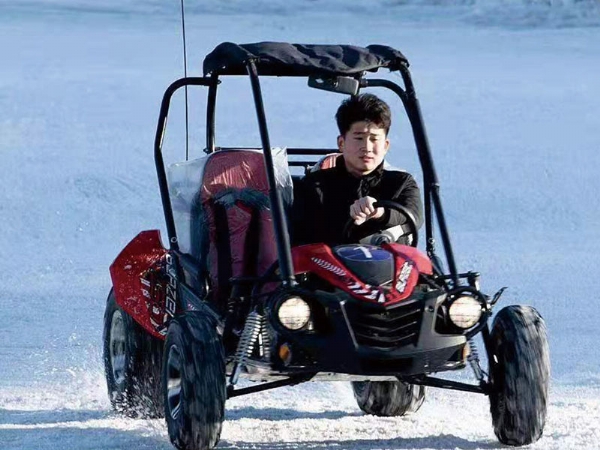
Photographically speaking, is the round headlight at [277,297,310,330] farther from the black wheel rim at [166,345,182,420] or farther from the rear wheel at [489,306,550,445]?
the rear wheel at [489,306,550,445]

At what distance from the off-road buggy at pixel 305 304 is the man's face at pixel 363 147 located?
16 cm

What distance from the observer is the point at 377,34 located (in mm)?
20359

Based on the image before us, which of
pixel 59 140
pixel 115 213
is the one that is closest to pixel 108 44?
pixel 59 140

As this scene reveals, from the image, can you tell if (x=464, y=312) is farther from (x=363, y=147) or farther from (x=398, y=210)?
(x=363, y=147)

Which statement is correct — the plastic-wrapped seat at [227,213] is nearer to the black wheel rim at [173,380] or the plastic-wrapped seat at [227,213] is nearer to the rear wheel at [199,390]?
the black wheel rim at [173,380]

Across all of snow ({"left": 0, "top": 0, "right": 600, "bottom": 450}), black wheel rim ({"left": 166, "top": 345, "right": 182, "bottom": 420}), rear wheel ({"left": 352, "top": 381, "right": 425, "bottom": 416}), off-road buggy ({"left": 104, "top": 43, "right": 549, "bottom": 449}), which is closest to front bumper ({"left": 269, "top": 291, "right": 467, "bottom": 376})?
off-road buggy ({"left": 104, "top": 43, "right": 549, "bottom": 449})

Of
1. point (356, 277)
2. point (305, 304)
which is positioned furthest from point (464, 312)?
point (305, 304)

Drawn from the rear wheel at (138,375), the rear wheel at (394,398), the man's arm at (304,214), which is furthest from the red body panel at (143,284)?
the rear wheel at (394,398)

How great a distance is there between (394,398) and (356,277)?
137 cm

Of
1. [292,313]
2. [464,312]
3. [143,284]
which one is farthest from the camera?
[143,284]

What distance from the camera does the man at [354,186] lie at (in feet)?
18.1

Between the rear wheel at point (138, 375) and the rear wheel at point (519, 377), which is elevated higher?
the rear wheel at point (519, 377)

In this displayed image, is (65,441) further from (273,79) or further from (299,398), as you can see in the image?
(273,79)

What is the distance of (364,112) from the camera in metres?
5.49
